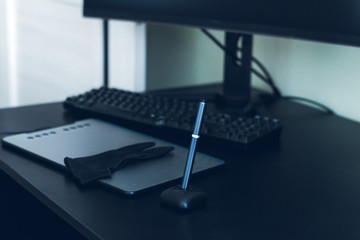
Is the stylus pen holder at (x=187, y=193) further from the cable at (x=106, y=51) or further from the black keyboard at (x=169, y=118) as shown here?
the cable at (x=106, y=51)

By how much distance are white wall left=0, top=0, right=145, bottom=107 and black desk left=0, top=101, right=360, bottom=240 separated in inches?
19.8

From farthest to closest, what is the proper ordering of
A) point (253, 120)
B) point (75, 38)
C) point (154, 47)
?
1. point (154, 47)
2. point (75, 38)
3. point (253, 120)

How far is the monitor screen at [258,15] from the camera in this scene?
830mm

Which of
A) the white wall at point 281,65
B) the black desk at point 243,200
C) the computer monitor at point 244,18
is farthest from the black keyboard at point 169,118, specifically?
the white wall at point 281,65

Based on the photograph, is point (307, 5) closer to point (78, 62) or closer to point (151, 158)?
point (151, 158)

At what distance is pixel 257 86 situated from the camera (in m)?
1.36

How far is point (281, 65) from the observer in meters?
1.25

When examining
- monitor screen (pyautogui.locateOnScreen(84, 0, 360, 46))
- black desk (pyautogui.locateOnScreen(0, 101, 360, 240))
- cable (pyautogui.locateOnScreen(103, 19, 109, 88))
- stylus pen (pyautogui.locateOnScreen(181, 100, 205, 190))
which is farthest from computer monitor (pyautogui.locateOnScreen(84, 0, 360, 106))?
stylus pen (pyautogui.locateOnScreen(181, 100, 205, 190))

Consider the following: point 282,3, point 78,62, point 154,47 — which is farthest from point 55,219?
point 154,47

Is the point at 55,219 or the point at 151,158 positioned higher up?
the point at 151,158

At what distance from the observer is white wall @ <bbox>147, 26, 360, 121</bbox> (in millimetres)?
1064

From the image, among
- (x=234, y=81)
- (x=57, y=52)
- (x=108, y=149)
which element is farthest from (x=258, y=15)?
(x=57, y=52)

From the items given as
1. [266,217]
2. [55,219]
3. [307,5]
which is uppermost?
[307,5]

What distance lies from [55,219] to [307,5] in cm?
63
